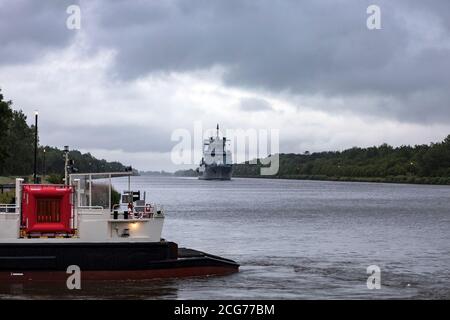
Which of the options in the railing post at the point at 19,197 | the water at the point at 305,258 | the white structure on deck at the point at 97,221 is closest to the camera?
the white structure on deck at the point at 97,221

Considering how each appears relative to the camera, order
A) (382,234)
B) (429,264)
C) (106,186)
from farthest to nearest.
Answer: (382,234), (429,264), (106,186)

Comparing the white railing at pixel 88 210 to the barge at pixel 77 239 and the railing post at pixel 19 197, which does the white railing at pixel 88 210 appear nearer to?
the barge at pixel 77 239

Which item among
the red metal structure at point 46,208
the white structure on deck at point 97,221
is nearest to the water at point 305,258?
the white structure on deck at point 97,221

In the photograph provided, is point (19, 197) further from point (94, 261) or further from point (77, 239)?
point (94, 261)

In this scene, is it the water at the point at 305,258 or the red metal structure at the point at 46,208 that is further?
the water at the point at 305,258

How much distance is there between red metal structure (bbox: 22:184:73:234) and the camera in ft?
92.0

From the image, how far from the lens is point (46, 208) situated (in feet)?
93.1

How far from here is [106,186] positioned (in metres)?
30.6

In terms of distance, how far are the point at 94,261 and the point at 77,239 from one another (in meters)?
1.05

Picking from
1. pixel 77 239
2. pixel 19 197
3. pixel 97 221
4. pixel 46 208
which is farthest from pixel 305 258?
pixel 19 197

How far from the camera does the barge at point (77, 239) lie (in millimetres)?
27734

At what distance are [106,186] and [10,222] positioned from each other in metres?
4.32
